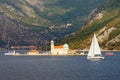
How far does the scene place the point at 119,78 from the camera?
619 feet

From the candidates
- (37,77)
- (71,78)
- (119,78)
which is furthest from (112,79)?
(37,77)

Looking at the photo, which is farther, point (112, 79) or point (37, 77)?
point (37, 77)

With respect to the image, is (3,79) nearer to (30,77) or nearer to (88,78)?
(30,77)

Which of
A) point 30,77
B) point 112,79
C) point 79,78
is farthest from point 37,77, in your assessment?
point 112,79

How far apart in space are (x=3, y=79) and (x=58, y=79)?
2127cm

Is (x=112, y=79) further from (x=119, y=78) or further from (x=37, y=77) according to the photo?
(x=37, y=77)

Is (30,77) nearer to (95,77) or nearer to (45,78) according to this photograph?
(45,78)

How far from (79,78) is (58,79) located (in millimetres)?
8604

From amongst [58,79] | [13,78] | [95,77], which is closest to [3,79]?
[13,78]

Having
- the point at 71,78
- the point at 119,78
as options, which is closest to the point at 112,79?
the point at 119,78

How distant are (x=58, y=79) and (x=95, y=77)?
15.2m

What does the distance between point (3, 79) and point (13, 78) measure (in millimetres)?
5393

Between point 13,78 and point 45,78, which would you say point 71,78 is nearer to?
point 45,78

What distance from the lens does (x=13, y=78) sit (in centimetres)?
19675
